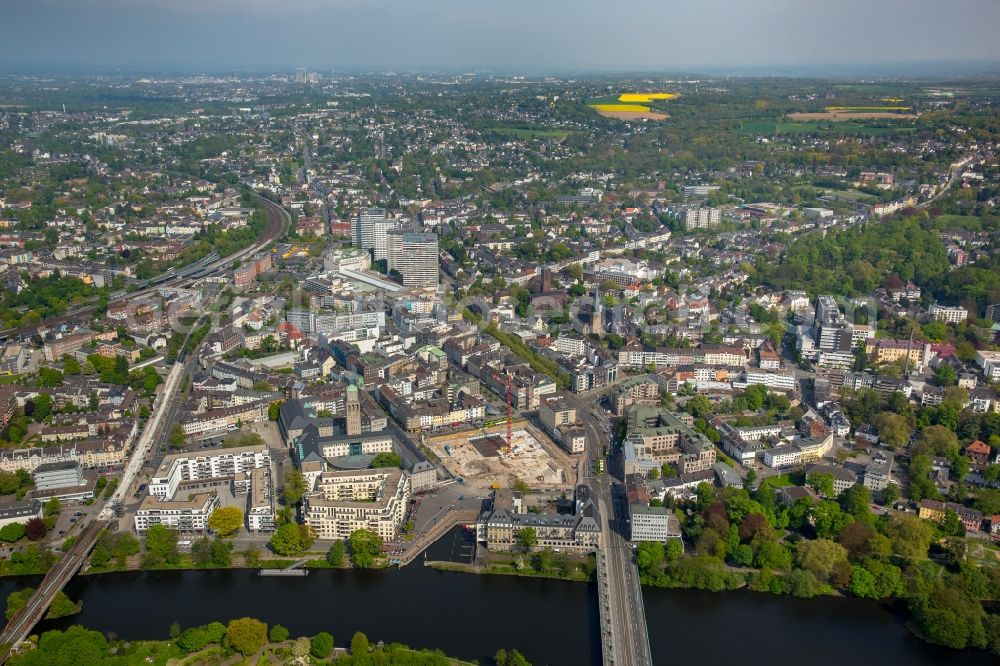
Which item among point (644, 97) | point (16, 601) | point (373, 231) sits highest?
point (644, 97)

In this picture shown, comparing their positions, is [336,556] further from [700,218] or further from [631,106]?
[631,106]

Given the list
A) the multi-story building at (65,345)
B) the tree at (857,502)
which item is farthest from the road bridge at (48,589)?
the tree at (857,502)

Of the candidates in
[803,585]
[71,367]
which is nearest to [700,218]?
[71,367]

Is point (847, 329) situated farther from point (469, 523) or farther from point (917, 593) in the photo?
point (469, 523)

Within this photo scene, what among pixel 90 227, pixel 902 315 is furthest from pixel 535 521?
pixel 90 227

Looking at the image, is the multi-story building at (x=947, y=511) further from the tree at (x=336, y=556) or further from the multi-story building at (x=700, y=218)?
the multi-story building at (x=700, y=218)

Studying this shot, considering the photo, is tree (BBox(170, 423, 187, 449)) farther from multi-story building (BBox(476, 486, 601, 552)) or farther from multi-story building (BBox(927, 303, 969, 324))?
multi-story building (BBox(927, 303, 969, 324))
